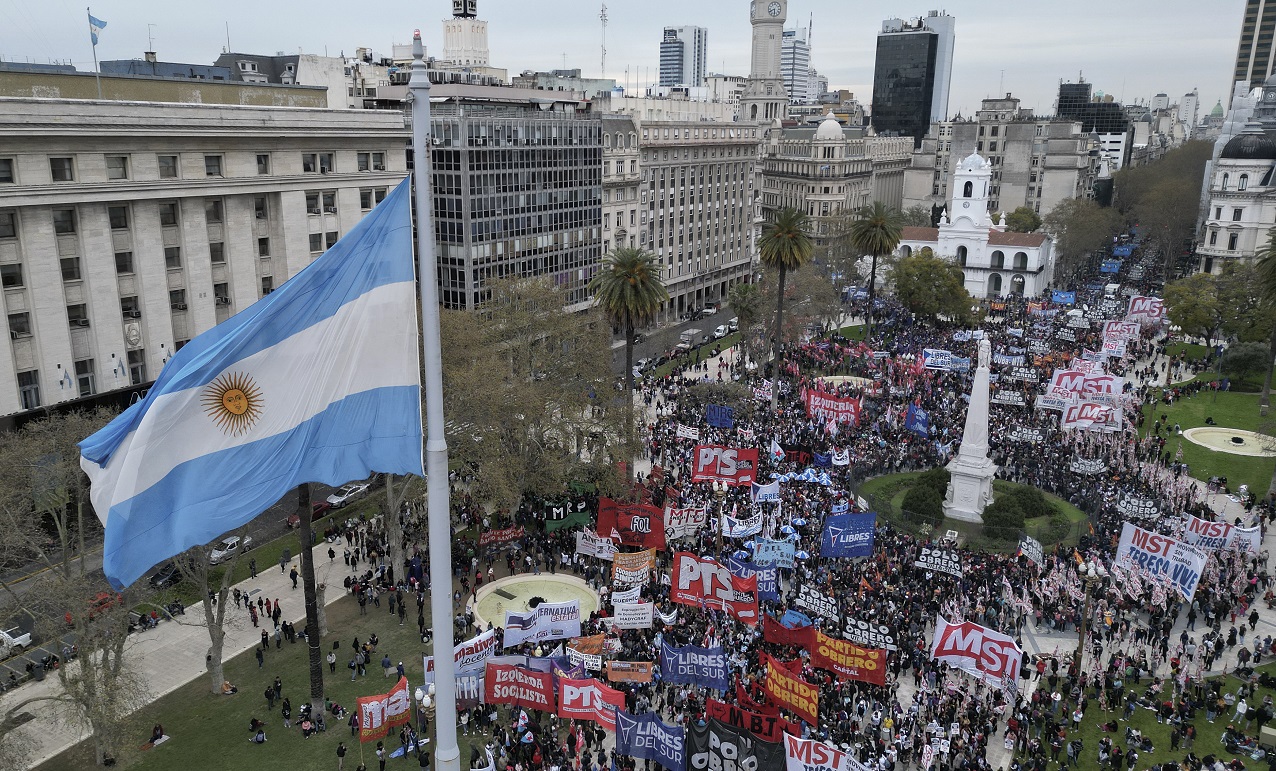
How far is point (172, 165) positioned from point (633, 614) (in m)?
35.1

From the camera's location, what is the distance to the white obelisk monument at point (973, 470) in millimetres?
45562

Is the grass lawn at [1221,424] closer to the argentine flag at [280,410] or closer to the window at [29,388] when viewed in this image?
the argentine flag at [280,410]

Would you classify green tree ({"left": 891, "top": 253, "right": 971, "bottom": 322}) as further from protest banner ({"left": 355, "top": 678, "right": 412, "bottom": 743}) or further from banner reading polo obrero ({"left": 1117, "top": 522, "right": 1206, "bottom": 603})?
protest banner ({"left": 355, "top": 678, "right": 412, "bottom": 743})

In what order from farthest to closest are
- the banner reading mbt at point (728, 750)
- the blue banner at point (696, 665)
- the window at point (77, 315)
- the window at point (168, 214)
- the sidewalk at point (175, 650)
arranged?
the window at point (168, 214), the window at point (77, 315), the sidewalk at point (175, 650), the blue banner at point (696, 665), the banner reading mbt at point (728, 750)

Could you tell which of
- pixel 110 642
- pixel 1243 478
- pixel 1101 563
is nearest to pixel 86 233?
pixel 110 642

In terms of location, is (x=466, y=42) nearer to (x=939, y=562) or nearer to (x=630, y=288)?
(x=630, y=288)

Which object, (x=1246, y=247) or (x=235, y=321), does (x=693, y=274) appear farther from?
(x=235, y=321)

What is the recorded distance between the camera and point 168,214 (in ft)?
161

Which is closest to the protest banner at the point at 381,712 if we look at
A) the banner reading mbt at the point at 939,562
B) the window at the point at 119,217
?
the banner reading mbt at the point at 939,562

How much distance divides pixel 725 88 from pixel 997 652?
572ft

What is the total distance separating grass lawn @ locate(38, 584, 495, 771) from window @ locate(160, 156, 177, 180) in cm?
2601

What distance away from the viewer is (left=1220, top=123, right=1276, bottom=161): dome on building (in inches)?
4055

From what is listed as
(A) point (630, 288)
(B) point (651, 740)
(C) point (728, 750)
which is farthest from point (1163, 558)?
(A) point (630, 288)

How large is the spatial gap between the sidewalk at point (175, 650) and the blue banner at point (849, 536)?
2150cm
